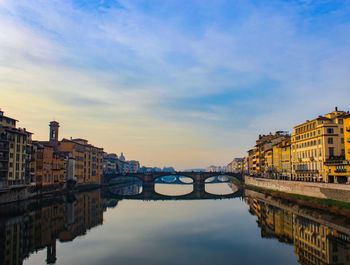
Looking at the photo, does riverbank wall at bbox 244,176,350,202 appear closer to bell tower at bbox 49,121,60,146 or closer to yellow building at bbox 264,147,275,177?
yellow building at bbox 264,147,275,177

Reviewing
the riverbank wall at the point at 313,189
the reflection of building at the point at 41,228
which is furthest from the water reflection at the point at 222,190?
the reflection of building at the point at 41,228

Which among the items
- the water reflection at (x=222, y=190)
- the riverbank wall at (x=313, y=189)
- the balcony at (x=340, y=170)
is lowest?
the water reflection at (x=222, y=190)

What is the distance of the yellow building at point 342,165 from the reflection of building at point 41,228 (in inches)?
1527

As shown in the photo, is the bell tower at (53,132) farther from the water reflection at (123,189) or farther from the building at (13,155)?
the building at (13,155)

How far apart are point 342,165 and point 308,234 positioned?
26259mm

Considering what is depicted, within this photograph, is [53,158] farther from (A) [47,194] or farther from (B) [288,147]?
(B) [288,147]

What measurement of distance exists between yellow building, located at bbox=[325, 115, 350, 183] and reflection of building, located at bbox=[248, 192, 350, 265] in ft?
34.7

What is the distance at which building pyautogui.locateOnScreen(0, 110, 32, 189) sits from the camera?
64.4 meters

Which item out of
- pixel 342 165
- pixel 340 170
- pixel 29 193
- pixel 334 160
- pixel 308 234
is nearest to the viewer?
pixel 308 234

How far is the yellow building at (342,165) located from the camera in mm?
57769

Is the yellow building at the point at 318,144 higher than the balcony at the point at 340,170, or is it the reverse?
the yellow building at the point at 318,144

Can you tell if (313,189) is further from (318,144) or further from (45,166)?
(45,166)

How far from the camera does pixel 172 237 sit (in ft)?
130

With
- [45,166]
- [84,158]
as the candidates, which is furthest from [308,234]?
[84,158]
